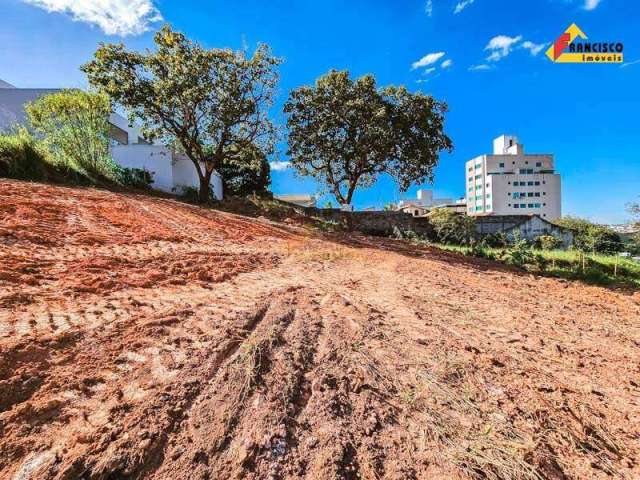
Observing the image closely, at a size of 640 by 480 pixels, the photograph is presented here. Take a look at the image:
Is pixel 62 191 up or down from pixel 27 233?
up

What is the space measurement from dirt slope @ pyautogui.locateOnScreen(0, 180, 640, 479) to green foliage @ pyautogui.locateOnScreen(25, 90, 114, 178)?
9.64 m

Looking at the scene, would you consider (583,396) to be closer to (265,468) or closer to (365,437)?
(365,437)

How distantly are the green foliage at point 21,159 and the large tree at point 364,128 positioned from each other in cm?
919

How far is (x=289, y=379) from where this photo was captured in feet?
6.76

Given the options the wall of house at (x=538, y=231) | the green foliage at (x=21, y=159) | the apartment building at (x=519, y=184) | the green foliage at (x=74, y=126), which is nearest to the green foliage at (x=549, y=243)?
the wall of house at (x=538, y=231)

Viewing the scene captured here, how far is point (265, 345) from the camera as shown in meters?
2.42

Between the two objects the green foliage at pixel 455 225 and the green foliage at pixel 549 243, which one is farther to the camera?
the green foliage at pixel 549 243

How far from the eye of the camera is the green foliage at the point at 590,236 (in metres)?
13.3

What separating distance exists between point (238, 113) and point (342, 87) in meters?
4.43

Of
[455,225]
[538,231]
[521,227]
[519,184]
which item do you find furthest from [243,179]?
[519,184]

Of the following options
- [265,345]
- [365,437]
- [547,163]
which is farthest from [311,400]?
[547,163]

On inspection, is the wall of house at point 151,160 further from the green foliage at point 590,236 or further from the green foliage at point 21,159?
the green foliage at point 590,236

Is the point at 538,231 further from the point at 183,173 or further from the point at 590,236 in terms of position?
the point at 183,173

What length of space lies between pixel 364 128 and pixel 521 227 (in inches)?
370
